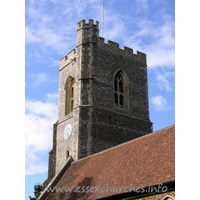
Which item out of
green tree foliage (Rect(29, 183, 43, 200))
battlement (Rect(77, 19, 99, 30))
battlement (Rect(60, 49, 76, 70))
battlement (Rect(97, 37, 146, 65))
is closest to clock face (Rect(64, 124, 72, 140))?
battlement (Rect(60, 49, 76, 70))

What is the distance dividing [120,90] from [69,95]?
11.5ft

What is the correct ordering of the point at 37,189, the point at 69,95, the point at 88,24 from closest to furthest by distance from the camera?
the point at 88,24, the point at 69,95, the point at 37,189

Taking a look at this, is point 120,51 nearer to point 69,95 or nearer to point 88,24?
point 88,24

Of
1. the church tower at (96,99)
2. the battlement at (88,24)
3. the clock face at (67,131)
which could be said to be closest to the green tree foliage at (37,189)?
the church tower at (96,99)

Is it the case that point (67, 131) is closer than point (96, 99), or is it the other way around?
point (96, 99)

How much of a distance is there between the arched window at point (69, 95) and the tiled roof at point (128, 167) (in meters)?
5.72

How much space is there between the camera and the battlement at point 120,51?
22000mm

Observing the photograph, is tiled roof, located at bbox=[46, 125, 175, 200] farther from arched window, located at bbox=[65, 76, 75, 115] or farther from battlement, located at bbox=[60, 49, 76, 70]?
battlement, located at bbox=[60, 49, 76, 70]

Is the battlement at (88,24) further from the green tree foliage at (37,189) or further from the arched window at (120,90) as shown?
the green tree foliage at (37,189)

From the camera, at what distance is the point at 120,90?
869 inches

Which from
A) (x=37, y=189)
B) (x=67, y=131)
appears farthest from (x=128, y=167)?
(x=37, y=189)

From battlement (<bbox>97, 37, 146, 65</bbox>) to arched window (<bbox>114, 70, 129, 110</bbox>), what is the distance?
1471 mm

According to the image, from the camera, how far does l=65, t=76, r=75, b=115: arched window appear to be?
21959 millimetres
